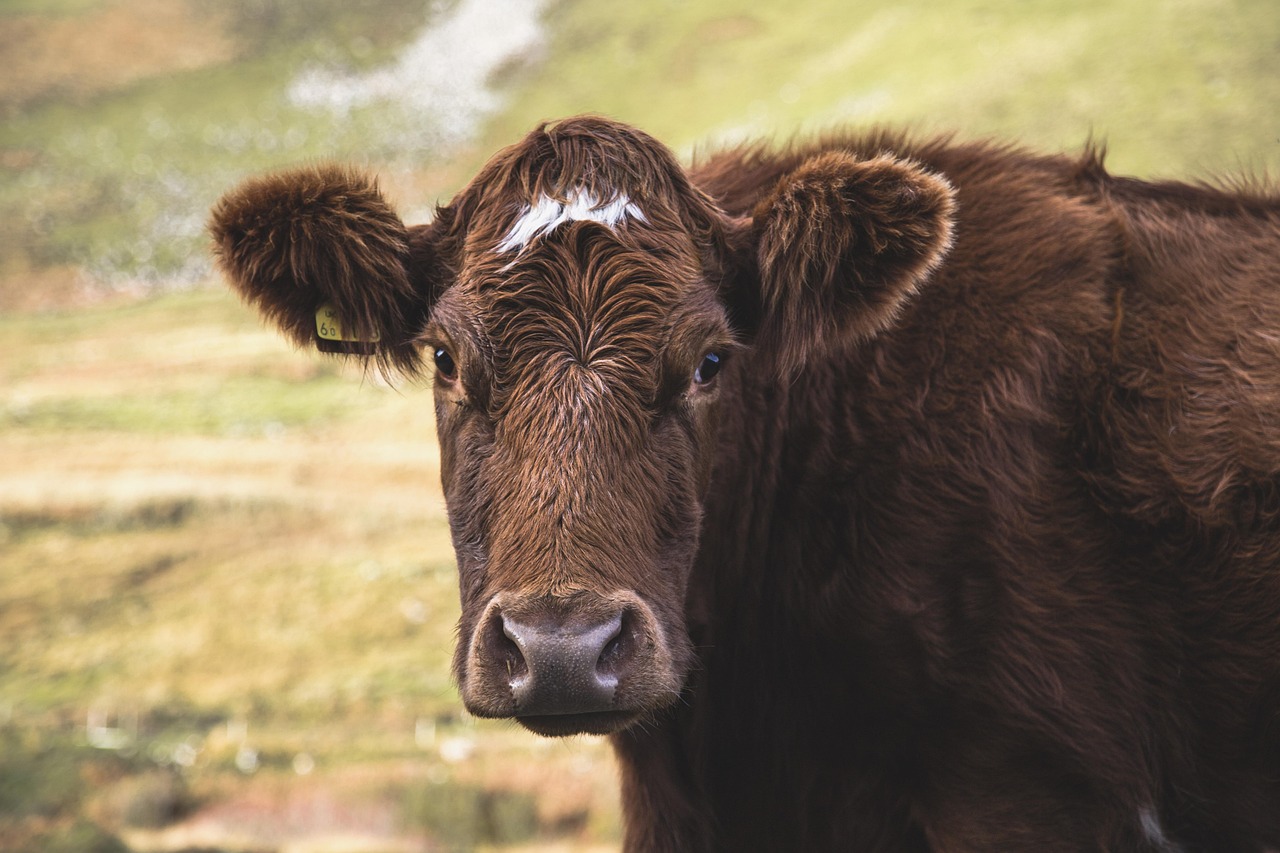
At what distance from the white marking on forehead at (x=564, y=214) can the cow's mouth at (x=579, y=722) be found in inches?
56.9

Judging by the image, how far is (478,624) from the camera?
3.01 metres

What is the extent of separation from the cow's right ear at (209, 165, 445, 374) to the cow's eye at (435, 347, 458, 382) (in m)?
0.17

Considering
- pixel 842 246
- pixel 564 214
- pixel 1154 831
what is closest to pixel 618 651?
pixel 564 214

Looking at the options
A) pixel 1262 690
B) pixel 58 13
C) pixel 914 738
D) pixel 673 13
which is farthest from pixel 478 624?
pixel 58 13

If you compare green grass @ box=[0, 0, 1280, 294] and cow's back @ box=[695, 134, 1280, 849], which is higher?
green grass @ box=[0, 0, 1280, 294]

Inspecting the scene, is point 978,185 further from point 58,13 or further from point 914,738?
point 58,13

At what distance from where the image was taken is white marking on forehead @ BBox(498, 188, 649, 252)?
343 centimetres

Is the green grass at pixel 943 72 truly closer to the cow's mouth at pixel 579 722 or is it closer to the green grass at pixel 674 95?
the green grass at pixel 674 95

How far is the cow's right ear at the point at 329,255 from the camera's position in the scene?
3627 mm

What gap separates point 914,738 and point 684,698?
89 cm

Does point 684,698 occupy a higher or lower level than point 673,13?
lower

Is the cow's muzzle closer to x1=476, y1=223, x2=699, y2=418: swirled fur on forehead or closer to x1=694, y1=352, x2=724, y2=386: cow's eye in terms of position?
x1=476, y1=223, x2=699, y2=418: swirled fur on forehead

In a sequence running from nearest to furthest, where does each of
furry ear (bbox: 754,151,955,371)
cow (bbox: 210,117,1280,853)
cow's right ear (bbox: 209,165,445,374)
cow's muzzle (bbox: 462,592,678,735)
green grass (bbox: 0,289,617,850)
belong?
cow's muzzle (bbox: 462,592,678,735), cow (bbox: 210,117,1280,853), furry ear (bbox: 754,151,955,371), cow's right ear (bbox: 209,165,445,374), green grass (bbox: 0,289,617,850)

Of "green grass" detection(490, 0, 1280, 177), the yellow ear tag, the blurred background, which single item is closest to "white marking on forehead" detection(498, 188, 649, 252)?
the yellow ear tag
